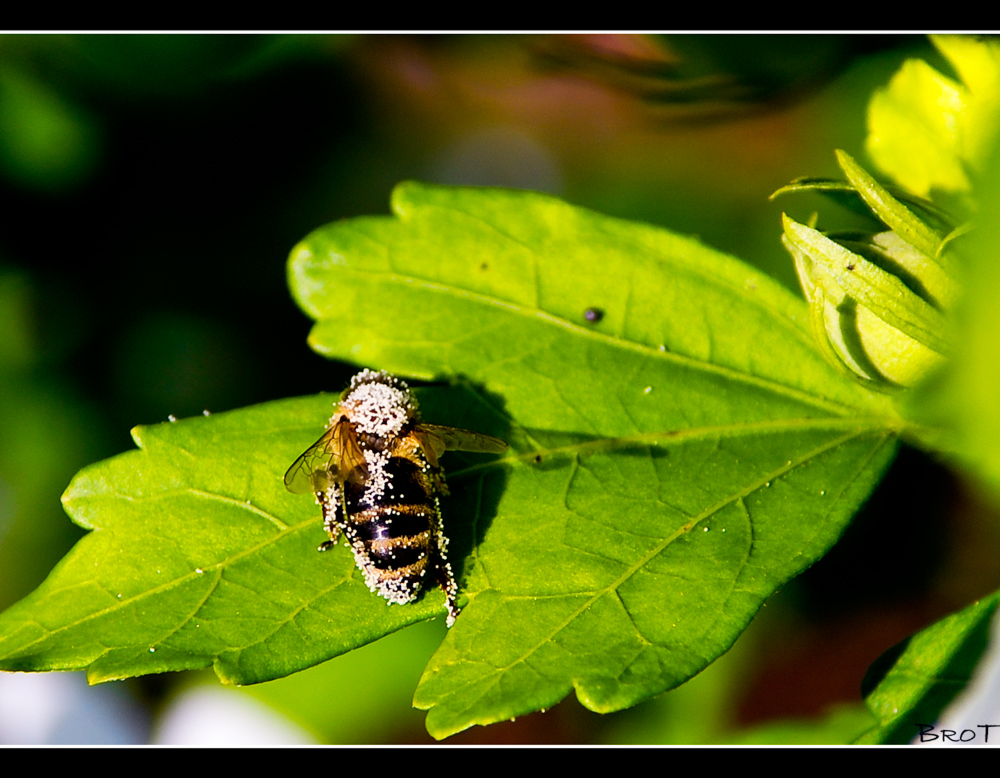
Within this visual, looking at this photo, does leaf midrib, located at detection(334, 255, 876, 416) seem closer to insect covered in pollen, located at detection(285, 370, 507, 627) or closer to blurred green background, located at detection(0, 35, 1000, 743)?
insect covered in pollen, located at detection(285, 370, 507, 627)

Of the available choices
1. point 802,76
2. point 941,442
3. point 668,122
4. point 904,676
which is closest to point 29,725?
point 904,676

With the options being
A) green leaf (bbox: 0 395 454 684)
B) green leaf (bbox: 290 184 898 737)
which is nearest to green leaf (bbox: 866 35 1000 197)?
green leaf (bbox: 290 184 898 737)

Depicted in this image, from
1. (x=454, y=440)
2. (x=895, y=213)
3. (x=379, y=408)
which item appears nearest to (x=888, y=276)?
(x=895, y=213)

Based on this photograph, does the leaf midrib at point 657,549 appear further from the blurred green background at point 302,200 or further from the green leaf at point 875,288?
the blurred green background at point 302,200

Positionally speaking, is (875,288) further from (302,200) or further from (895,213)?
(302,200)

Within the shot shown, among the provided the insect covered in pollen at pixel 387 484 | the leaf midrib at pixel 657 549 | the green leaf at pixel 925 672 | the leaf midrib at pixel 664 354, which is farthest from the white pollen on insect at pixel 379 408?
the green leaf at pixel 925 672

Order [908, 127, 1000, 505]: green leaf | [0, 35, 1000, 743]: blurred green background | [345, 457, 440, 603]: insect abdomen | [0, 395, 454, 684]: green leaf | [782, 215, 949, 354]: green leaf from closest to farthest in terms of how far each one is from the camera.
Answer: [908, 127, 1000, 505]: green leaf, [782, 215, 949, 354]: green leaf, [0, 395, 454, 684]: green leaf, [345, 457, 440, 603]: insect abdomen, [0, 35, 1000, 743]: blurred green background

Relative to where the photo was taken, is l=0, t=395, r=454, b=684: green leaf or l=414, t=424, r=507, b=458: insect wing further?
l=414, t=424, r=507, b=458: insect wing
